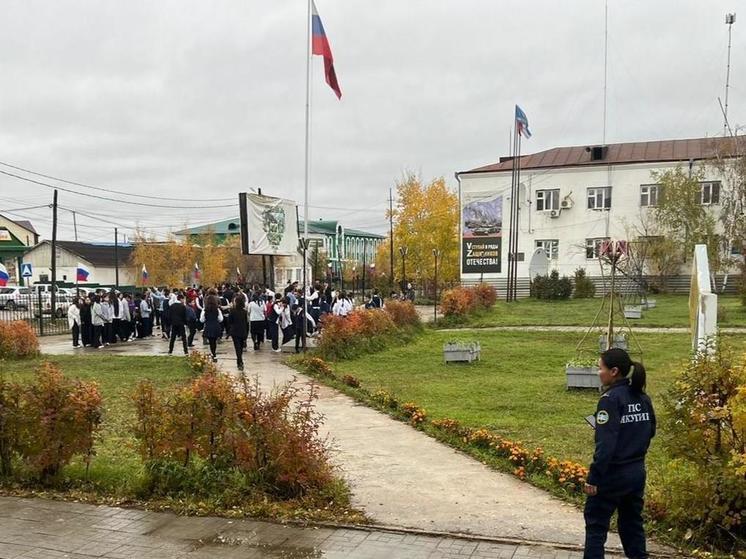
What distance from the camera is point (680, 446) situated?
5.06 meters

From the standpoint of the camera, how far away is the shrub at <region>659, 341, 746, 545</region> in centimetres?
466

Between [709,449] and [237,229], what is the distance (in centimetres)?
8635

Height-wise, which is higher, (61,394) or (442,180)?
(442,180)

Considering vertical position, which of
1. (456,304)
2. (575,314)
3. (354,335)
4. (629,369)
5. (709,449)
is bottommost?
(575,314)

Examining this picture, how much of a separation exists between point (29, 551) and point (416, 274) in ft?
151

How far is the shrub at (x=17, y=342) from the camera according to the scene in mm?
17655

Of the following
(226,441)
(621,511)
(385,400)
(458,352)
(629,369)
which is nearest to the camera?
(629,369)

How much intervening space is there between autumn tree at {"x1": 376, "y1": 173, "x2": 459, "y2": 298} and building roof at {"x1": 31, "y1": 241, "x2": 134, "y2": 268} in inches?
1320

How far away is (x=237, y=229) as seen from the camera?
88.3 meters

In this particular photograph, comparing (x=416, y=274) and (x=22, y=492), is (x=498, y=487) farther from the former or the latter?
(x=416, y=274)

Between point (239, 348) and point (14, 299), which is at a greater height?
point (14, 299)

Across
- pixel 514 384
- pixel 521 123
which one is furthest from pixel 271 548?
pixel 521 123

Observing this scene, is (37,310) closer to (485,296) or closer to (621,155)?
(485,296)

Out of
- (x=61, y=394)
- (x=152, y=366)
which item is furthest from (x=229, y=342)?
(x=61, y=394)
